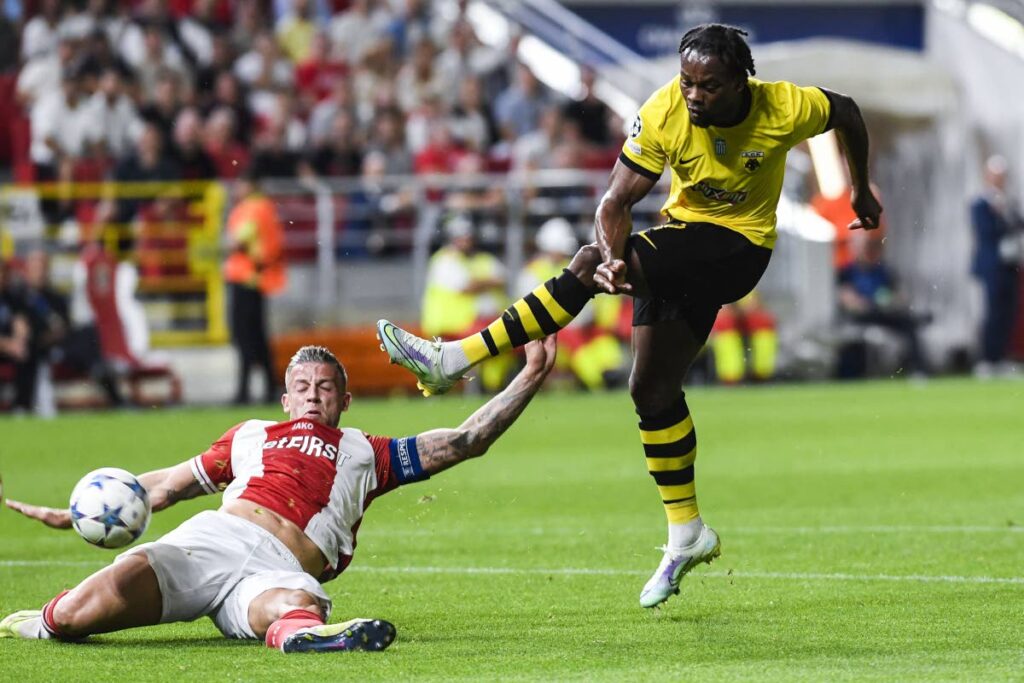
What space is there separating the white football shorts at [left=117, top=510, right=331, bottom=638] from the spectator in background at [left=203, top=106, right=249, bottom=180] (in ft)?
49.4

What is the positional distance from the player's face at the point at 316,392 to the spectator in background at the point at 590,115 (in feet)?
53.3

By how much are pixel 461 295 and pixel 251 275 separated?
2.28 m

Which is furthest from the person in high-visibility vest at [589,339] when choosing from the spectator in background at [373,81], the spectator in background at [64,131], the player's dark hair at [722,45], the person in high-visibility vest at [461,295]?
the player's dark hair at [722,45]

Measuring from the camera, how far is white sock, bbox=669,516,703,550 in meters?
7.68

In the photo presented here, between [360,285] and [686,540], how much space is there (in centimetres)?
1443

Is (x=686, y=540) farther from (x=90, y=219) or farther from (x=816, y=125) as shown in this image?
(x=90, y=219)

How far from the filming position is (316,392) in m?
6.99

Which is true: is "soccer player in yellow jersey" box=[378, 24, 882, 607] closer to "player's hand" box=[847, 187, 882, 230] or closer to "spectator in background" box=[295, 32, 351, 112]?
"player's hand" box=[847, 187, 882, 230]

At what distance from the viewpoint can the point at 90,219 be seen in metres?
20.8

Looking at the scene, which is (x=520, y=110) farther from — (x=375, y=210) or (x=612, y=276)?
(x=612, y=276)

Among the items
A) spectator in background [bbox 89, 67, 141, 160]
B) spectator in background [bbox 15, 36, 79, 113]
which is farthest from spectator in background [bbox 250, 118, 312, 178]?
spectator in background [bbox 15, 36, 79, 113]

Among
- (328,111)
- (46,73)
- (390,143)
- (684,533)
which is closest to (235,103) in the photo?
(328,111)

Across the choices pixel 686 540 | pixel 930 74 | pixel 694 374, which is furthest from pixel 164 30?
pixel 686 540

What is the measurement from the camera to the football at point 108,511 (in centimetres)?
649
